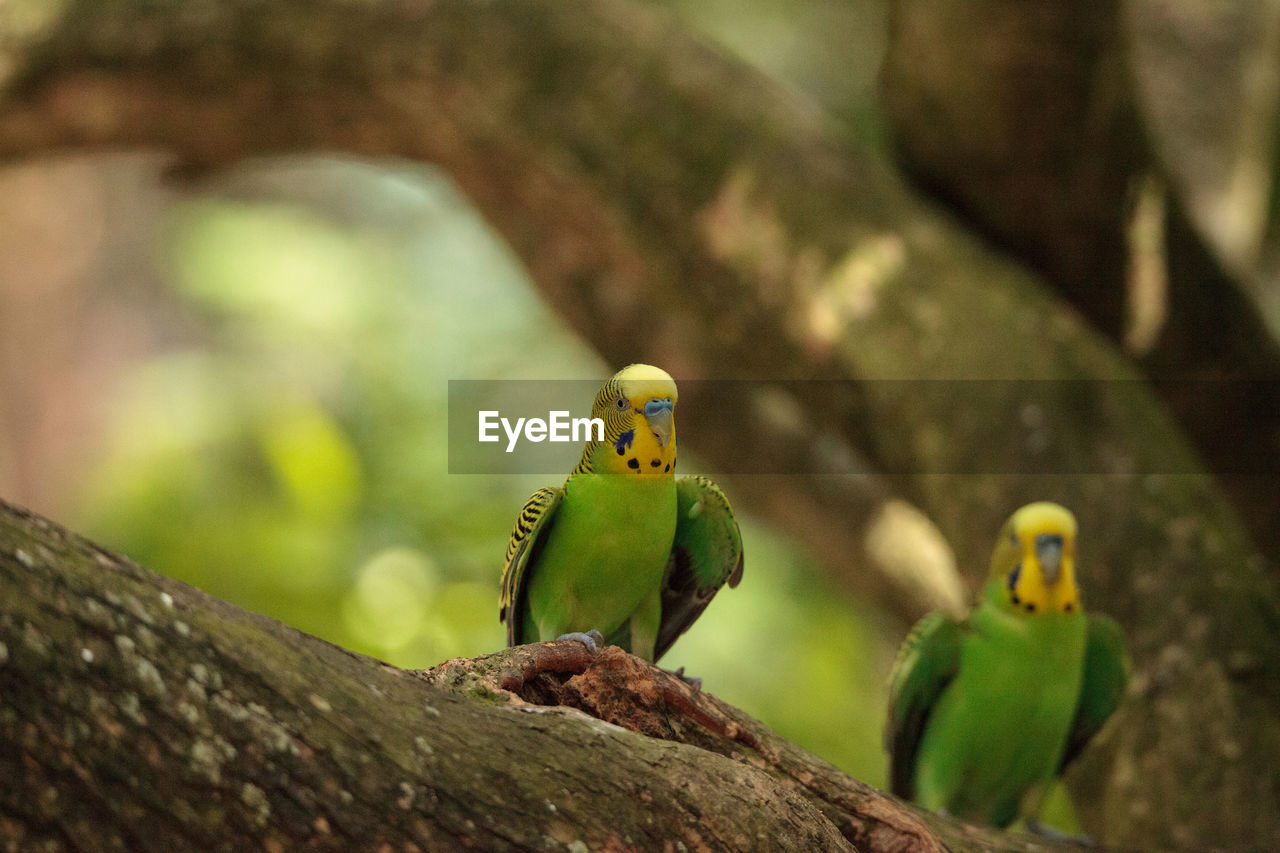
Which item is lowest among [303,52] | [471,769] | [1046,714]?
[471,769]

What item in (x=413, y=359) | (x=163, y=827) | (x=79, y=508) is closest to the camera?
(x=163, y=827)

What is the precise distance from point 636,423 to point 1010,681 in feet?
7.07

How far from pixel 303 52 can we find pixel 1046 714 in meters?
4.57

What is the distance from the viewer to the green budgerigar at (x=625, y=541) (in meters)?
2.82

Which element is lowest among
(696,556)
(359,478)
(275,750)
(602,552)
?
(275,750)

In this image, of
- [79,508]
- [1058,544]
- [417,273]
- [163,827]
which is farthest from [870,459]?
[417,273]

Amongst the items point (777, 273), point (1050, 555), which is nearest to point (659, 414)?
point (1050, 555)

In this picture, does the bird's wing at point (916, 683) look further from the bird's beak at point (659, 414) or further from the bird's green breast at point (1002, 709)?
the bird's beak at point (659, 414)

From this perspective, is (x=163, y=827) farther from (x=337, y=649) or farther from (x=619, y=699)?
(x=619, y=699)

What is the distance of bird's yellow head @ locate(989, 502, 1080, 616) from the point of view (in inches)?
159

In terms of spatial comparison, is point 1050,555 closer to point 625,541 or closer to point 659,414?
point 625,541

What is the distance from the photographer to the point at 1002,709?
14.0 ft

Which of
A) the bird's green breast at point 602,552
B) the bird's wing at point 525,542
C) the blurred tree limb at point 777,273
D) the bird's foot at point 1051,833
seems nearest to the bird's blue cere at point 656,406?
the bird's green breast at point 602,552

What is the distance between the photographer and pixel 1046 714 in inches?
167
